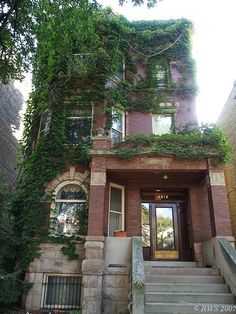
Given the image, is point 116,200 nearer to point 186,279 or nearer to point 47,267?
point 47,267

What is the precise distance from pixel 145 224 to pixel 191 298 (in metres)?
4.25

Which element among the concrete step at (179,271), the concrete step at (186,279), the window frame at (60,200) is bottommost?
the concrete step at (186,279)

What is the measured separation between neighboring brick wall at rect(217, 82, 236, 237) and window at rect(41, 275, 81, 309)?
303 inches

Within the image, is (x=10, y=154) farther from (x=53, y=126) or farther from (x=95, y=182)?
(x=95, y=182)

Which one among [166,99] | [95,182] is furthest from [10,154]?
[166,99]

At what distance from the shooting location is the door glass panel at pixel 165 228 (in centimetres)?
1071

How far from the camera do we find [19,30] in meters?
8.55

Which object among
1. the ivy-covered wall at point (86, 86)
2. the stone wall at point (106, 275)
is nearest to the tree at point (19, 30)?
the ivy-covered wall at point (86, 86)

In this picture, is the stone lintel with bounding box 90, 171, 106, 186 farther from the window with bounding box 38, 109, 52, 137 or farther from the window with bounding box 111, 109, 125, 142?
the window with bounding box 38, 109, 52, 137

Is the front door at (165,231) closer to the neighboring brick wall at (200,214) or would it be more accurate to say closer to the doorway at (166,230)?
the doorway at (166,230)

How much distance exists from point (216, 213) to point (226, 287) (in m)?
2.18

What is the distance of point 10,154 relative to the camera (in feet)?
47.6

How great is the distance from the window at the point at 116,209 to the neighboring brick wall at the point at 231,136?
5.59m

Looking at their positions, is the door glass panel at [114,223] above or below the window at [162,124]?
below
